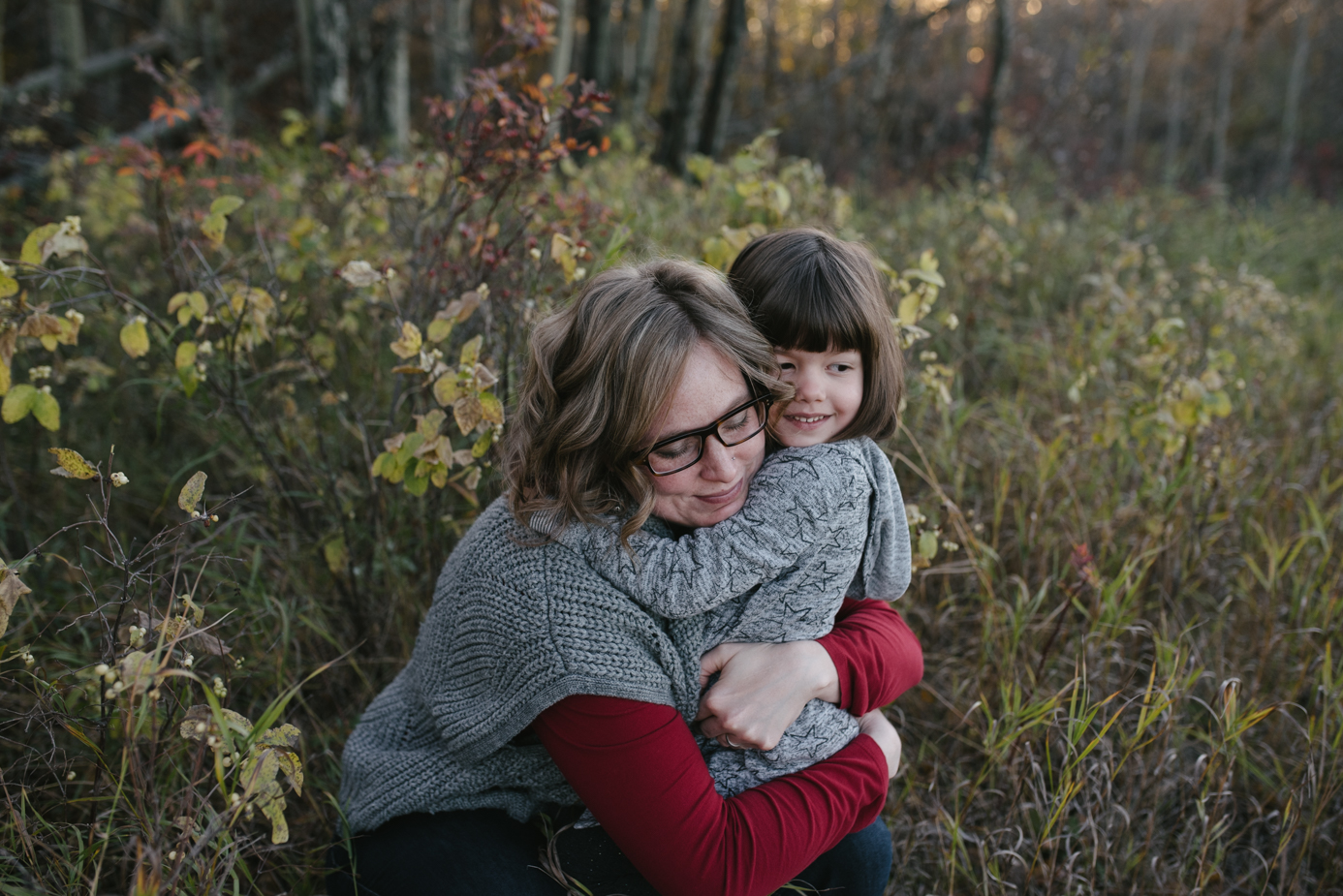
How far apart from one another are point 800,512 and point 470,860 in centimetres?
83

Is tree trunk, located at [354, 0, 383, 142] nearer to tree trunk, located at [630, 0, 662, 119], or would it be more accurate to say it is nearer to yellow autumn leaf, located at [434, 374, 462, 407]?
tree trunk, located at [630, 0, 662, 119]

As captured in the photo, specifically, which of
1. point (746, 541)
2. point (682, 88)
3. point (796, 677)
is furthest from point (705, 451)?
point (682, 88)

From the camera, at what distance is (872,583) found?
1728mm

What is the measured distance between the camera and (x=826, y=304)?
1574mm

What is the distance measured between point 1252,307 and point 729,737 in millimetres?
3251

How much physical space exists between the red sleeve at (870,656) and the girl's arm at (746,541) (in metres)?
0.23

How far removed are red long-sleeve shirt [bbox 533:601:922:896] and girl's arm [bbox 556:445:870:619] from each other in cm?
19

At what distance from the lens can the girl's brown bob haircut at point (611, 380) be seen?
1303mm

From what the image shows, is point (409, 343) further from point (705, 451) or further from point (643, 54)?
point (643, 54)

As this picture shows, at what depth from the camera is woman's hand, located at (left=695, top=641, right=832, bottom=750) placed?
1354mm

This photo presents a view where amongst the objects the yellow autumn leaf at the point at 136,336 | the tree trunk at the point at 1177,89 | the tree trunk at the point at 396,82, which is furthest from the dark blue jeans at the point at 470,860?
the tree trunk at the point at 1177,89

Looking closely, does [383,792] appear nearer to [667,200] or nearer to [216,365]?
[216,365]

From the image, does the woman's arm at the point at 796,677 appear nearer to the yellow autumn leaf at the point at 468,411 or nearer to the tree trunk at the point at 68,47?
the yellow autumn leaf at the point at 468,411

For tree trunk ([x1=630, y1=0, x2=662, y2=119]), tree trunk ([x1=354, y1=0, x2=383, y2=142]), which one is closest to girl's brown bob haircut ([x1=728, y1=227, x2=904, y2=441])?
tree trunk ([x1=354, y1=0, x2=383, y2=142])
